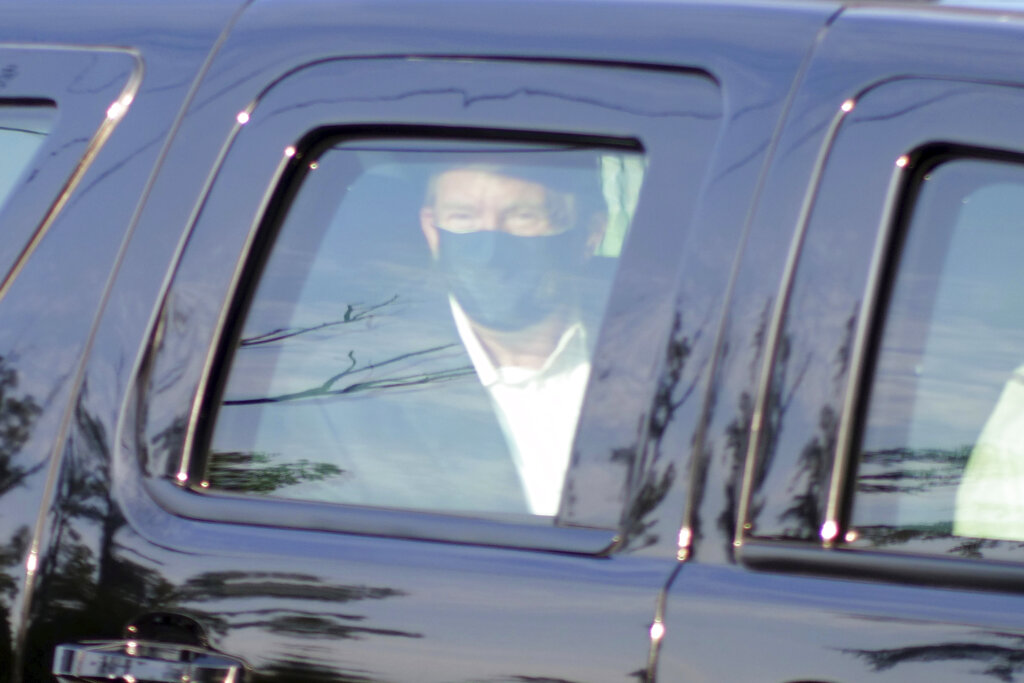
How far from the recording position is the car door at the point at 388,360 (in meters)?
1.69

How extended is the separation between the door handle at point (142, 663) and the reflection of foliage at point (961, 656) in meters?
0.73

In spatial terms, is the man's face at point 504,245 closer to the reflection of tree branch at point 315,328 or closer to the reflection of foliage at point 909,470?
the reflection of tree branch at point 315,328

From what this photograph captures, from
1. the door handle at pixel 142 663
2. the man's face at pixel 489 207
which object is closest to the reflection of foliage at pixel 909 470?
the man's face at pixel 489 207

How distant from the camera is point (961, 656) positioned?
5.01 feet

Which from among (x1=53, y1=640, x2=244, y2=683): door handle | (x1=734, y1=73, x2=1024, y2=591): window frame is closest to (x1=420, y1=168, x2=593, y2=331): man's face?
(x1=734, y1=73, x2=1024, y2=591): window frame

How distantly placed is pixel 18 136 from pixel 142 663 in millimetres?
846

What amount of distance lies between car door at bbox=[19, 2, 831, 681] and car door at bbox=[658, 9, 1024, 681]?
58 millimetres

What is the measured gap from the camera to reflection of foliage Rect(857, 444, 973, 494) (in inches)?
65.7

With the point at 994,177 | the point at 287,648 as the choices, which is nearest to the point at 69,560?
the point at 287,648

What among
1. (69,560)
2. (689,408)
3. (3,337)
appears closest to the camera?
(689,408)

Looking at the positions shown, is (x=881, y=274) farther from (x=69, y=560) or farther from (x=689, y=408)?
(x=69, y=560)

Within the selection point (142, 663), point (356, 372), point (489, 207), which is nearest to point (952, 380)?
point (489, 207)

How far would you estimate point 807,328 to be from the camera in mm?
1692

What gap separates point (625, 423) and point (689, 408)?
8 cm
